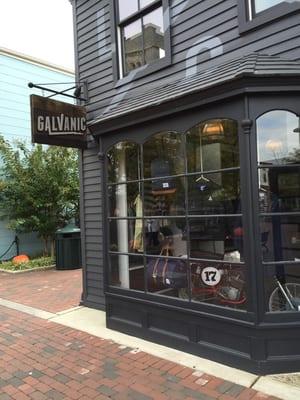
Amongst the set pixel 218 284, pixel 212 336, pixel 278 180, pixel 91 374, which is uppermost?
pixel 278 180

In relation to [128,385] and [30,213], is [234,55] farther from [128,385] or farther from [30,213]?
[30,213]

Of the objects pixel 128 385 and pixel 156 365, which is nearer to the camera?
pixel 128 385

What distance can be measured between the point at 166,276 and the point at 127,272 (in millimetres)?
616

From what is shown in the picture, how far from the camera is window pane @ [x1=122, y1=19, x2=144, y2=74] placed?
18.7ft

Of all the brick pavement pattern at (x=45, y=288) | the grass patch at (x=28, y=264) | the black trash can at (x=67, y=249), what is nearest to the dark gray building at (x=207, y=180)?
the brick pavement pattern at (x=45, y=288)

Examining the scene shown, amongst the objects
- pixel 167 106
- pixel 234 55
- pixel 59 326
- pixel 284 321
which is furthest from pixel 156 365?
pixel 234 55

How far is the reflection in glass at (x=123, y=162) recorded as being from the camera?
504 cm

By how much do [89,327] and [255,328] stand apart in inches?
96.7

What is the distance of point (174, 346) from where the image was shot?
14.4 feet

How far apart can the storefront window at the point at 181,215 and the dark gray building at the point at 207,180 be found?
0.01 meters

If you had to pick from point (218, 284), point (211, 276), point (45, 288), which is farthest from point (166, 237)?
point (45, 288)

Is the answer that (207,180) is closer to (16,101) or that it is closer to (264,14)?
(264,14)

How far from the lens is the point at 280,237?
12.7 ft

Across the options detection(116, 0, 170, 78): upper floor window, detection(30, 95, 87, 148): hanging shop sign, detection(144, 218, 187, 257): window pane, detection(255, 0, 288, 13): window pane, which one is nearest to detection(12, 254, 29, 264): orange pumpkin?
detection(30, 95, 87, 148): hanging shop sign
